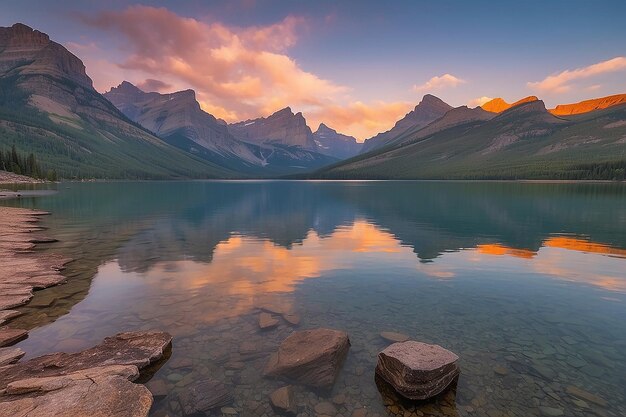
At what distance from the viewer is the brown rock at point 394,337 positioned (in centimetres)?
1759

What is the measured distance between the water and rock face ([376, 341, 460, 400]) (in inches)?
20.4

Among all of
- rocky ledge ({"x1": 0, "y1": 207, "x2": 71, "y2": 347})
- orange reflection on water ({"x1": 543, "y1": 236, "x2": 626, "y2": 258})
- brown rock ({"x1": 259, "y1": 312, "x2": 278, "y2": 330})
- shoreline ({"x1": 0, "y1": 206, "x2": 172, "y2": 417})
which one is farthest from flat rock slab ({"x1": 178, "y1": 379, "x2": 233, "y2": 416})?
orange reflection on water ({"x1": 543, "y1": 236, "x2": 626, "y2": 258})

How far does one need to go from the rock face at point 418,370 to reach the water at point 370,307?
0.52 metres

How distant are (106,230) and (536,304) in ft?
189

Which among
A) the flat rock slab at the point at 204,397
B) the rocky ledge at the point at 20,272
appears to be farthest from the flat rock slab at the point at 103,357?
the rocky ledge at the point at 20,272

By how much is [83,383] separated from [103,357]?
122 inches

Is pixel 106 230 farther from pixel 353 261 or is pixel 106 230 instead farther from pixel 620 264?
pixel 620 264

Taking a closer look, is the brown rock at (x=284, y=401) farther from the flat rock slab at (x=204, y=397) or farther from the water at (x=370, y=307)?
the flat rock slab at (x=204, y=397)

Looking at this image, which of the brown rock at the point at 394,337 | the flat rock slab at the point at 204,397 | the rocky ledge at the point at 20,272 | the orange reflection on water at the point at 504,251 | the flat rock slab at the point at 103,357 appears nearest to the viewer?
the flat rock slab at the point at 204,397

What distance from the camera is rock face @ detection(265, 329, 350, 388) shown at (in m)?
14.3

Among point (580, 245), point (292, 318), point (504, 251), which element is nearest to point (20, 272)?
point (292, 318)

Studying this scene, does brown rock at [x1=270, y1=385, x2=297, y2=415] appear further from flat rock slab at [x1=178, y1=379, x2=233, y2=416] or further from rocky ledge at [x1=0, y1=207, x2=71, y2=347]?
rocky ledge at [x1=0, y1=207, x2=71, y2=347]

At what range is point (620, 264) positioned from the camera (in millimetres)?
33781

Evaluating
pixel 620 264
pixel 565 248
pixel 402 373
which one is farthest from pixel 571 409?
pixel 565 248
